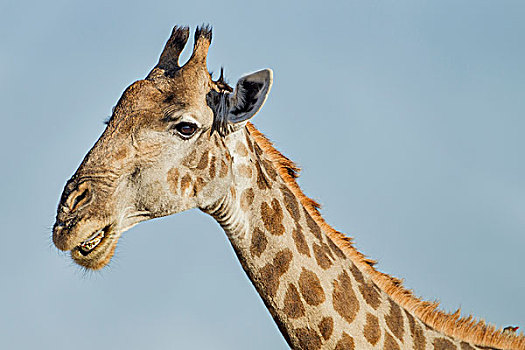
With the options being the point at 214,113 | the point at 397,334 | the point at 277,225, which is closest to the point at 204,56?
the point at 214,113

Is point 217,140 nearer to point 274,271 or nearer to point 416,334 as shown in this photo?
point 274,271

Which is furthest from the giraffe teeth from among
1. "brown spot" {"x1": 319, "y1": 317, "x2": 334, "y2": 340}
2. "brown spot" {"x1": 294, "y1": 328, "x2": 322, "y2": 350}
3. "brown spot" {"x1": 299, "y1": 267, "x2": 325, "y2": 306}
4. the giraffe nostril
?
"brown spot" {"x1": 319, "y1": 317, "x2": 334, "y2": 340}

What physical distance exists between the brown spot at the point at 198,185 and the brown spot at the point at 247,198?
17.1 inches

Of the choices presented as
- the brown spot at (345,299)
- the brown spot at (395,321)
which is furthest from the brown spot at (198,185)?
the brown spot at (395,321)

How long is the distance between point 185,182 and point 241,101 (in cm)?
94

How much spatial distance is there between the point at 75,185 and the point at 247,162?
66.0 inches

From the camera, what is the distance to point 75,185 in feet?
19.0

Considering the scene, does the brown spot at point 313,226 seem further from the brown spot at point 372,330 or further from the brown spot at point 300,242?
the brown spot at point 372,330

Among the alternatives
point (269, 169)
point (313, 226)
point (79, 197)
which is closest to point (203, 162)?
point (269, 169)

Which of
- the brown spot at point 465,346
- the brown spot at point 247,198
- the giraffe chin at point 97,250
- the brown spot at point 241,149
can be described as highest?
the brown spot at point 241,149

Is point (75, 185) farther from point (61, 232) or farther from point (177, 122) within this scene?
point (177, 122)

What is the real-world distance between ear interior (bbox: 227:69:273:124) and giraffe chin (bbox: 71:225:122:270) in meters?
1.55

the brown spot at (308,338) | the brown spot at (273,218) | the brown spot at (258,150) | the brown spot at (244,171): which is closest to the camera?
the brown spot at (308,338)

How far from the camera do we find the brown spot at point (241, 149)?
21.3 ft
